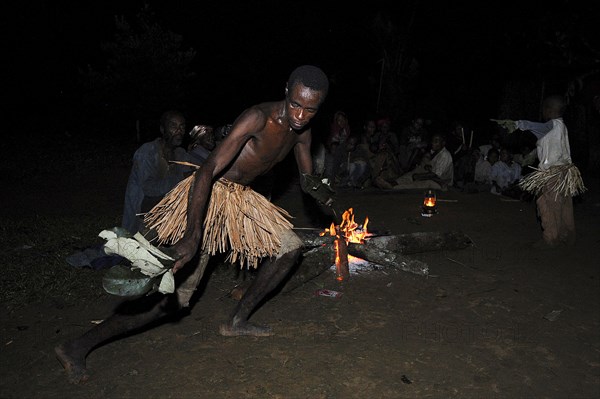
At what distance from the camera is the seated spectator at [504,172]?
8.90 meters

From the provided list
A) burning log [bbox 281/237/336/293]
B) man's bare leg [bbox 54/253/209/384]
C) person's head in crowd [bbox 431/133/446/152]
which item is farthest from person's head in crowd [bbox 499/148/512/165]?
man's bare leg [bbox 54/253/209/384]

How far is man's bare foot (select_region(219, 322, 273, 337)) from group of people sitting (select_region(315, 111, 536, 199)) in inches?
226

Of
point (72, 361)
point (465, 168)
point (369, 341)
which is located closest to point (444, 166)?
point (465, 168)

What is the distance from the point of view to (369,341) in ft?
10.8

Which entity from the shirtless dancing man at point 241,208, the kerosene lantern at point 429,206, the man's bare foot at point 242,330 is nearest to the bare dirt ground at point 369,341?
the man's bare foot at point 242,330

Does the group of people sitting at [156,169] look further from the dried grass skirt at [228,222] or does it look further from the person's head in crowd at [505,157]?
the person's head in crowd at [505,157]

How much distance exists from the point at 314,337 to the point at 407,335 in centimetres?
59

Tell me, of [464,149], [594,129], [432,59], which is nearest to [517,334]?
[464,149]

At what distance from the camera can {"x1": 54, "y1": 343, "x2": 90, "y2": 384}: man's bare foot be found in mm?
2811

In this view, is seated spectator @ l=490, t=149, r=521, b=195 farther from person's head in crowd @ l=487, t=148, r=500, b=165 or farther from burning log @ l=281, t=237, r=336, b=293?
burning log @ l=281, t=237, r=336, b=293

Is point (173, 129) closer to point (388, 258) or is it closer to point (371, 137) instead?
point (388, 258)

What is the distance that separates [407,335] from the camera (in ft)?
11.1

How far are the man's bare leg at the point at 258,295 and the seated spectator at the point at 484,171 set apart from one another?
249 inches

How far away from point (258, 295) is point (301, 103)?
1.24 metres
